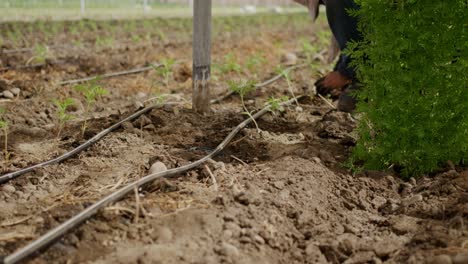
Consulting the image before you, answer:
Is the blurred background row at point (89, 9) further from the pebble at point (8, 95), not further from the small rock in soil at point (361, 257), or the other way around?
the small rock in soil at point (361, 257)

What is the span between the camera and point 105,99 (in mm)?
5867

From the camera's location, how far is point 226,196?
290 centimetres

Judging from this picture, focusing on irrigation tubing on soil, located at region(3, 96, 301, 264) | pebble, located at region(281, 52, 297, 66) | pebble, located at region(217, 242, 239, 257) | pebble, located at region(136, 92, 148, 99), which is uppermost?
irrigation tubing on soil, located at region(3, 96, 301, 264)

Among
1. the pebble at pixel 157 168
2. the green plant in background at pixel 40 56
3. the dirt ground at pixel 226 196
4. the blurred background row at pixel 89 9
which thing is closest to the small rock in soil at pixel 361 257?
the dirt ground at pixel 226 196

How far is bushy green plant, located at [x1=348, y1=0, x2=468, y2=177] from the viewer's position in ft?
10.7

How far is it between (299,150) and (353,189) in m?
0.58

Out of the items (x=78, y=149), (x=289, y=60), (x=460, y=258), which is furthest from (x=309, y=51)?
(x=460, y=258)

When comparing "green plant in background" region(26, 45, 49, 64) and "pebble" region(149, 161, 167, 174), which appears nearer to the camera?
"pebble" region(149, 161, 167, 174)

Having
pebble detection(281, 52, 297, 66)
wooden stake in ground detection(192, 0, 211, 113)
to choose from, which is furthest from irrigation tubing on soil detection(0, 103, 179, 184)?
pebble detection(281, 52, 297, 66)

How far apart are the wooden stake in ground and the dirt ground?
144 mm

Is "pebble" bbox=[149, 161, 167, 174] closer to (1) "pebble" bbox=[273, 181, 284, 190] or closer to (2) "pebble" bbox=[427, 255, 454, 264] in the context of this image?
(1) "pebble" bbox=[273, 181, 284, 190]

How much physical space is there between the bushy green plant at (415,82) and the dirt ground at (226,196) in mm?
193

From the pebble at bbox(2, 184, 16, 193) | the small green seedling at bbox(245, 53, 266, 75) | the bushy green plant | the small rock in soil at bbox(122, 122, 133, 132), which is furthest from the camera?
the small green seedling at bbox(245, 53, 266, 75)

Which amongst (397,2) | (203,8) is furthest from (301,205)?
(203,8)
